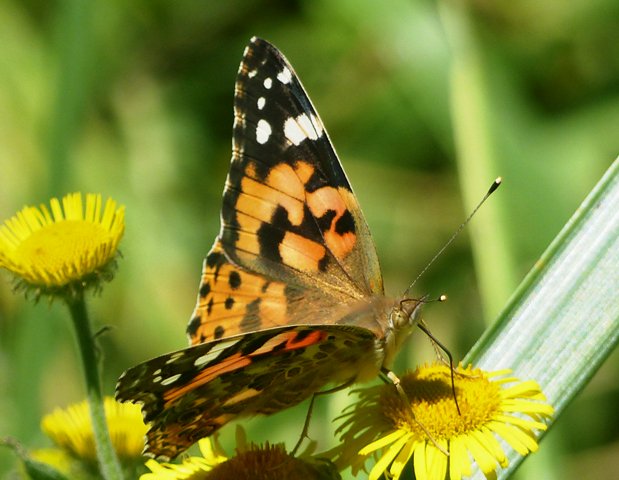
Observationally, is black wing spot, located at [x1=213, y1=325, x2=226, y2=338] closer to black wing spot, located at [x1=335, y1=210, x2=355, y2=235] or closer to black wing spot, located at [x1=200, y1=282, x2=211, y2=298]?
black wing spot, located at [x1=200, y1=282, x2=211, y2=298]

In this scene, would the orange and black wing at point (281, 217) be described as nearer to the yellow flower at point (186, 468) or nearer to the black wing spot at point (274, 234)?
the black wing spot at point (274, 234)

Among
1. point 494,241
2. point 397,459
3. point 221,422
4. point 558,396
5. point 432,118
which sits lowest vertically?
point 221,422

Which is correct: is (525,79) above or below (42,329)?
above

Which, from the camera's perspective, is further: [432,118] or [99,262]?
[432,118]

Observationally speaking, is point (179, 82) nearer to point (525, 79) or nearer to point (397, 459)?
point (525, 79)

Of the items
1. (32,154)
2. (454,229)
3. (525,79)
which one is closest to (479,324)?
(454,229)

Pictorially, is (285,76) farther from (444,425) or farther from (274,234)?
(444,425)

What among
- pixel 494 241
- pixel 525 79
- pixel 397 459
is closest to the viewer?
pixel 397 459
